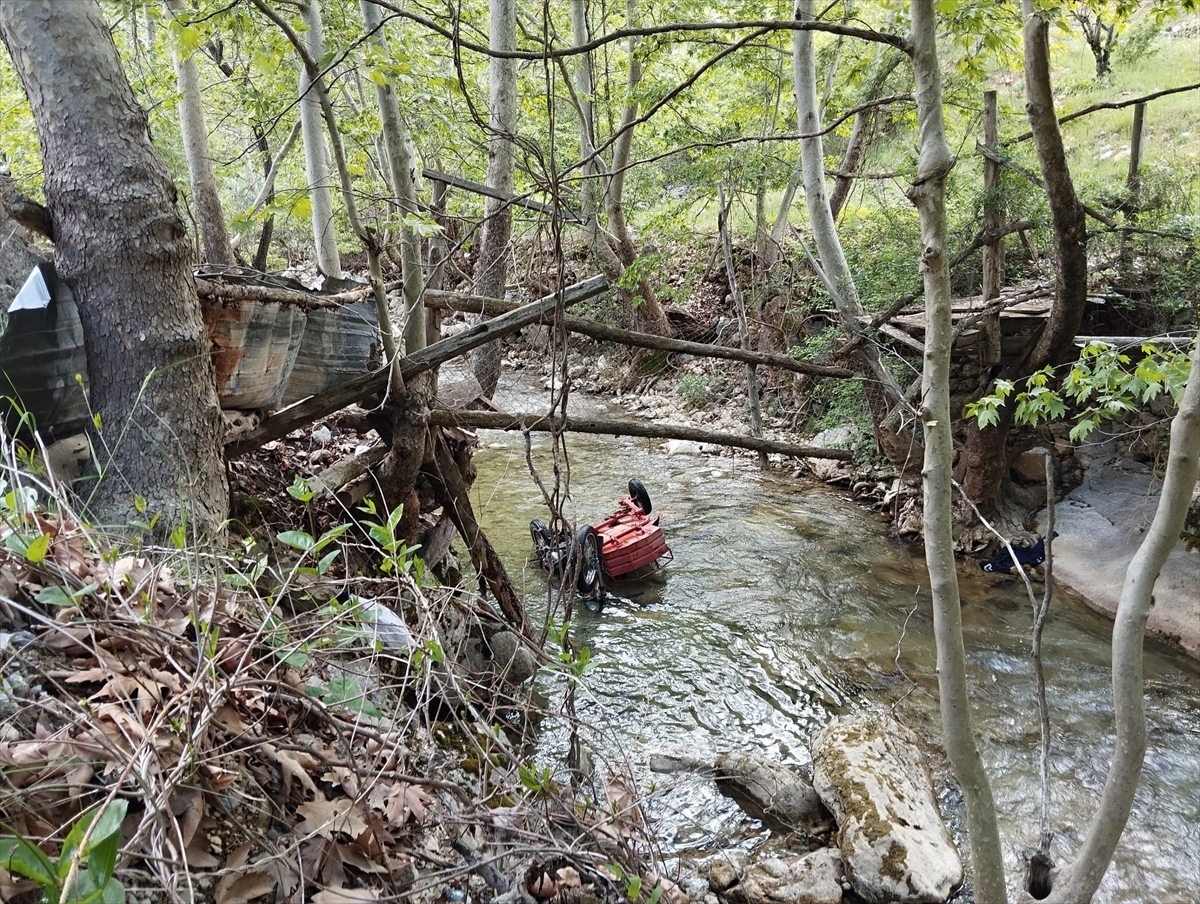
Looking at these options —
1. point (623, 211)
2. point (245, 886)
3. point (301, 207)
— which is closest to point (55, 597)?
point (245, 886)

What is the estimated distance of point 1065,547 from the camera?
7445 millimetres

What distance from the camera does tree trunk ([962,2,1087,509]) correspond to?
16.7 feet

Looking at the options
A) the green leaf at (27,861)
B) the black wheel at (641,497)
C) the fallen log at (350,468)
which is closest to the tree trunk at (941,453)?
the green leaf at (27,861)

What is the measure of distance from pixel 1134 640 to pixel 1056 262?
5155mm

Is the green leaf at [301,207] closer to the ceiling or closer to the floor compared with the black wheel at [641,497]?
closer to the ceiling

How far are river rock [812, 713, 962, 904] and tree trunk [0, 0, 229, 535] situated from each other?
12.0 feet

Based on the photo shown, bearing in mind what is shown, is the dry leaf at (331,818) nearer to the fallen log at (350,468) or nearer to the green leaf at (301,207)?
the fallen log at (350,468)

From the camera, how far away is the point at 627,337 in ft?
15.8

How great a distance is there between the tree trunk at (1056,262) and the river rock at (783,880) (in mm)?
5238

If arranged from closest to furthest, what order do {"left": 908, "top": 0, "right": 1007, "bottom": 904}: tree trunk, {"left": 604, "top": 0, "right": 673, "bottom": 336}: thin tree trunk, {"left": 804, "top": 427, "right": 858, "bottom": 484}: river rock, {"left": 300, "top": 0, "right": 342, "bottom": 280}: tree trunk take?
1. {"left": 908, "top": 0, "right": 1007, "bottom": 904}: tree trunk
2. {"left": 300, "top": 0, "right": 342, "bottom": 280}: tree trunk
3. {"left": 804, "top": 427, "right": 858, "bottom": 484}: river rock
4. {"left": 604, "top": 0, "right": 673, "bottom": 336}: thin tree trunk

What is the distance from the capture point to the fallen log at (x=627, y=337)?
4.68 metres

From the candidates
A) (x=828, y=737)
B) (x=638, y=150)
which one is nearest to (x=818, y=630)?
(x=828, y=737)

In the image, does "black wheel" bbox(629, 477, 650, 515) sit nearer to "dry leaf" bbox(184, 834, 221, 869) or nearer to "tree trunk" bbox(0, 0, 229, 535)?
"tree trunk" bbox(0, 0, 229, 535)

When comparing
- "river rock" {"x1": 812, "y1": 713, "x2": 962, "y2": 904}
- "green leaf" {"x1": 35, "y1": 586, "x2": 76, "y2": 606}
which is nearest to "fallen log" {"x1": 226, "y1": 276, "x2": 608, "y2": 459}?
"green leaf" {"x1": 35, "y1": 586, "x2": 76, "y2": 606}
